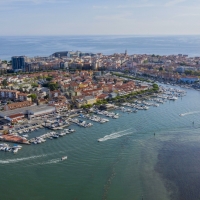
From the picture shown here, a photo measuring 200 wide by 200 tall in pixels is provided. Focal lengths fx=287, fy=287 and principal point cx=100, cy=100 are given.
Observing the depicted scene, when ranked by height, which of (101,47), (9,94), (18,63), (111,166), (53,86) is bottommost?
(111,166)

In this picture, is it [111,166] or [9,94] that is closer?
[111,166]

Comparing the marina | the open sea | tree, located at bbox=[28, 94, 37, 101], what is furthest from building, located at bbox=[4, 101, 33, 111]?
the open sea

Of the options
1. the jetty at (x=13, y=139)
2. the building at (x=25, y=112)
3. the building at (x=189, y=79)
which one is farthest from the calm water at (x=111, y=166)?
the building at (x=189, y=79)

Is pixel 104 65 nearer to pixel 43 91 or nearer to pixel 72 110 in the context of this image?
pixel 43 91

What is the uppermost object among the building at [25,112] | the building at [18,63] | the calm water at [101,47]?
the calm water at [101,47]

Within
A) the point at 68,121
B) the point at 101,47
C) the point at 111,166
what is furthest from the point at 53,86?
the point at 101,47

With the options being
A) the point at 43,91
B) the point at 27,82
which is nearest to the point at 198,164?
the point at 43,91

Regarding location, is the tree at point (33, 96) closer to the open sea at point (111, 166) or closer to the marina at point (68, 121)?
the marina at point (68, 121)

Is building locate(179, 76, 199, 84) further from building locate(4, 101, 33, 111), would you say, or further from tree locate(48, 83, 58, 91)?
building locate(4, 101, 33, 111)

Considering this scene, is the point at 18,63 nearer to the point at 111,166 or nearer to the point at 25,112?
the point at 25,112
